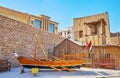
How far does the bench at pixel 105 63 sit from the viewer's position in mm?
15480

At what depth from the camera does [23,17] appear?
26.8m

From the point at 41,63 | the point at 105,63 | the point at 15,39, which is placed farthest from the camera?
the point at 105,63

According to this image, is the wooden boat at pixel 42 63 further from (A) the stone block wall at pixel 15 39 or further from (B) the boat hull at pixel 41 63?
(A) the stone block wall at pixel 15 39

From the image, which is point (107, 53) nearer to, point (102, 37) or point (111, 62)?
point (111, 62)

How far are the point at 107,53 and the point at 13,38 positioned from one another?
1075cm

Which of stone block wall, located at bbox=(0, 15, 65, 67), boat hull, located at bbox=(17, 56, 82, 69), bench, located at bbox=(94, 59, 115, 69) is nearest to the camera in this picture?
boat hull, located at bbox=(17, 56, 82, 69)

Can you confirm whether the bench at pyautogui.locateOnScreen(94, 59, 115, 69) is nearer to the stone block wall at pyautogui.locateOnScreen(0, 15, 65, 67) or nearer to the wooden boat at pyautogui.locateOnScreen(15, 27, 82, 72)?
the wooden boat at pyautogui.locateOnScreen(15, 27, 82, 72)

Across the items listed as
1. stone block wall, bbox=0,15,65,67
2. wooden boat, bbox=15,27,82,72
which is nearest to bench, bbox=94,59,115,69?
wooden boat, bbox=15,27,82,72

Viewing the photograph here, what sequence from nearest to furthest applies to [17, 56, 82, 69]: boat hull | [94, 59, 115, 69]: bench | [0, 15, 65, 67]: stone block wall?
[17, 56, 82, 69]: boat hull
[0, 15, 65, 67]: stone block wall
[94, 59, 115, 69]: bench

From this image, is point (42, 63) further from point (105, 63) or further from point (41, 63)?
point (105, 63)

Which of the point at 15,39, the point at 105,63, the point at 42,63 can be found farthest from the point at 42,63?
the point at 105,63

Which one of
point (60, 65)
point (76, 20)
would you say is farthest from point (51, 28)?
point (60, 65)

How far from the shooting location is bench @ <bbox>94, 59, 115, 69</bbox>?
1548 cm

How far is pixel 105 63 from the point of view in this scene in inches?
→ 621
